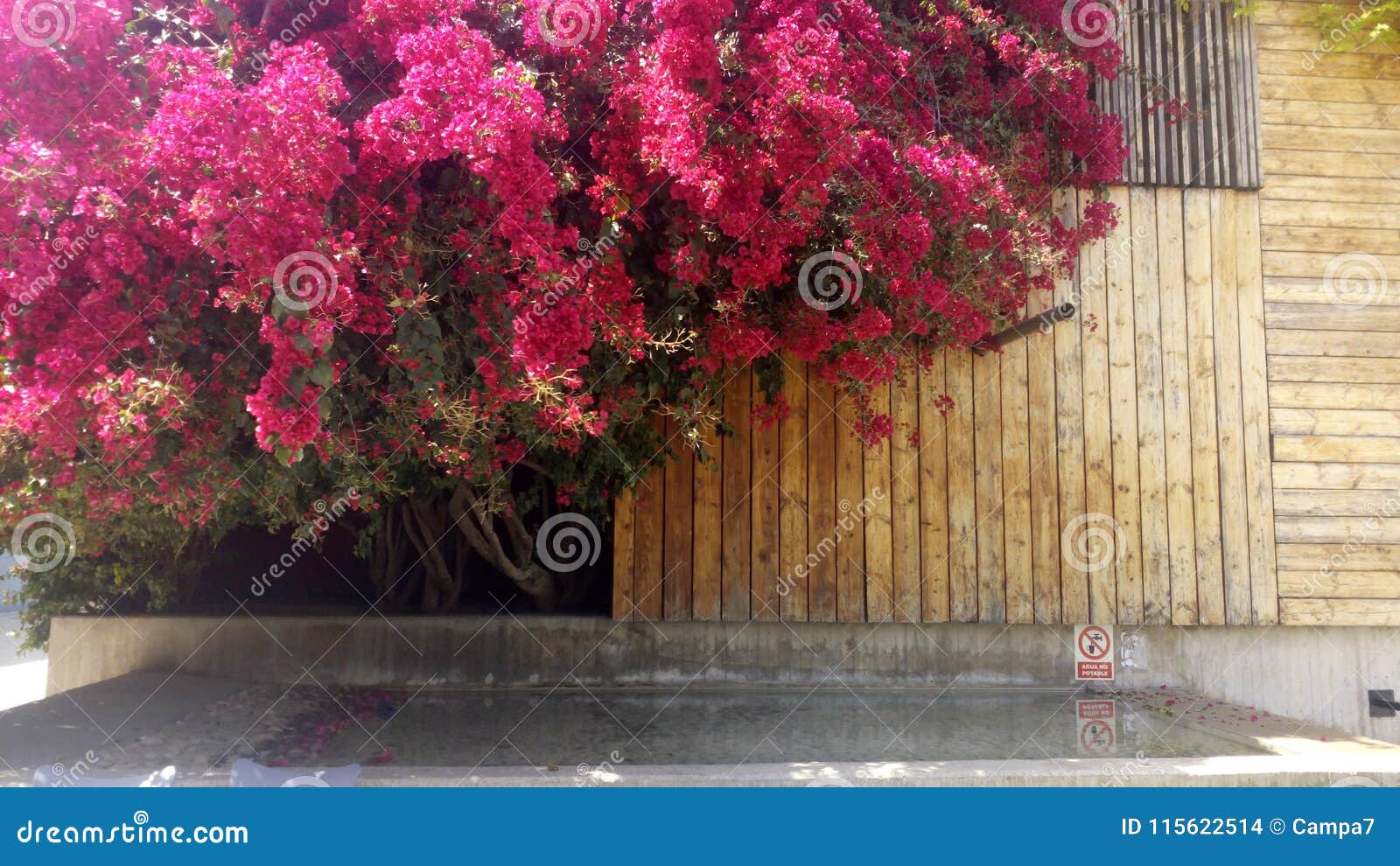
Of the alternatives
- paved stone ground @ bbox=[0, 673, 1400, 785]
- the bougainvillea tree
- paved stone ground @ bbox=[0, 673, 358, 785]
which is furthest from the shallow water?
the bougainvillea tree

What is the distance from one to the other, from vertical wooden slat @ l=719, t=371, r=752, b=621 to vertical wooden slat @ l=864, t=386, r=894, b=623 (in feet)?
2.41

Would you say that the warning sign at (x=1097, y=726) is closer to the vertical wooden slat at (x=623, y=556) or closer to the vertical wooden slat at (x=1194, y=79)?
the vertical wooden slat at (x=623, y=556)

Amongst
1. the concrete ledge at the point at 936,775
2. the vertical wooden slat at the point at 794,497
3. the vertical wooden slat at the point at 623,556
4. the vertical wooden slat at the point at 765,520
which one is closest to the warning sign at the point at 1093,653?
the concrete ledge at the point at 936,775

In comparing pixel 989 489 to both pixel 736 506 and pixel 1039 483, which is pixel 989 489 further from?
pixel 736 506

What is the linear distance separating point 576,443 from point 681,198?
3.81 feet

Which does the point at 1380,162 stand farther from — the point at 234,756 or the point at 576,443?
the point at 234,756

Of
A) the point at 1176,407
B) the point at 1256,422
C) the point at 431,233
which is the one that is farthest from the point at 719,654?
the point at 1256,422

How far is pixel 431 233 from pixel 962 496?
3.57 meters

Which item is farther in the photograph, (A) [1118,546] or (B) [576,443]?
(A) [1118,546]

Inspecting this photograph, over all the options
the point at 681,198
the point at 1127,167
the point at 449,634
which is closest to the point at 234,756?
the point at 449,634

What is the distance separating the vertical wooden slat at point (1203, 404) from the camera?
19.5ft

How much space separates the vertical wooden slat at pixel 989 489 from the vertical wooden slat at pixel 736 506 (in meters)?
1.43

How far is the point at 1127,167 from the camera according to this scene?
20.3 ft

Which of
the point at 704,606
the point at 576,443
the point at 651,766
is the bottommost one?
the point at 651,766
